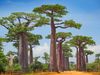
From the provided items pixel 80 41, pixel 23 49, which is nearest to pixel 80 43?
pixel 80 41

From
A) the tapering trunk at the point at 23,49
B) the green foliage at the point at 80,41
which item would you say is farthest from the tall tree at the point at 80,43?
the tapering trunk at the point at 23,49

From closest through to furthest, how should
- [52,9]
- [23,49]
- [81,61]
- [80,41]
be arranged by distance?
1. [52,9]
2. [23,49]
3. [80,41]
4. [81,61]

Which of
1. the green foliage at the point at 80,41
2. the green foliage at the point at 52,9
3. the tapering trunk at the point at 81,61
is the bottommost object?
the tapering trunk at the point at 81,61

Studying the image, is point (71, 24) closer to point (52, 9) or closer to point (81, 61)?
point (52, 9)

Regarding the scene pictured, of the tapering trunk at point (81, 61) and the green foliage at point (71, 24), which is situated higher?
the green foliage at point (71, 24)

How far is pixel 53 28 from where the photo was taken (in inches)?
1414

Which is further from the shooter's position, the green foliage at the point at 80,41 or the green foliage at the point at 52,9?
the green foliage at the point at 80,41

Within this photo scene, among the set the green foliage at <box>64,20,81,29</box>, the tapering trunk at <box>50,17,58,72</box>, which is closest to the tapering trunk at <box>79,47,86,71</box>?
the green foliage at <box>64,20,81,29</box>

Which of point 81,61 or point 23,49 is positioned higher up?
point 23,49

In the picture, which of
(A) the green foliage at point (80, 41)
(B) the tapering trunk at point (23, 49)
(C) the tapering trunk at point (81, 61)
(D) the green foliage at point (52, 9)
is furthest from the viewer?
(C) the tapering trunk at point (81, 61)

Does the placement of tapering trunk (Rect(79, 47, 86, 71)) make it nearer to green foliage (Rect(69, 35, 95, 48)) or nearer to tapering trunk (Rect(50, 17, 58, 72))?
green foliage (Rect(69, 35, 95, 48))

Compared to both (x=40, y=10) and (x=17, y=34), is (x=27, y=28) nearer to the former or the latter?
(x=17, y=34)

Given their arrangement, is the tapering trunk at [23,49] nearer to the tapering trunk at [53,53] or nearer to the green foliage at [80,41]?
the tapering trunk at [53,53]

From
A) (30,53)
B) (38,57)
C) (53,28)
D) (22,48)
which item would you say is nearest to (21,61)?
(22,48)
